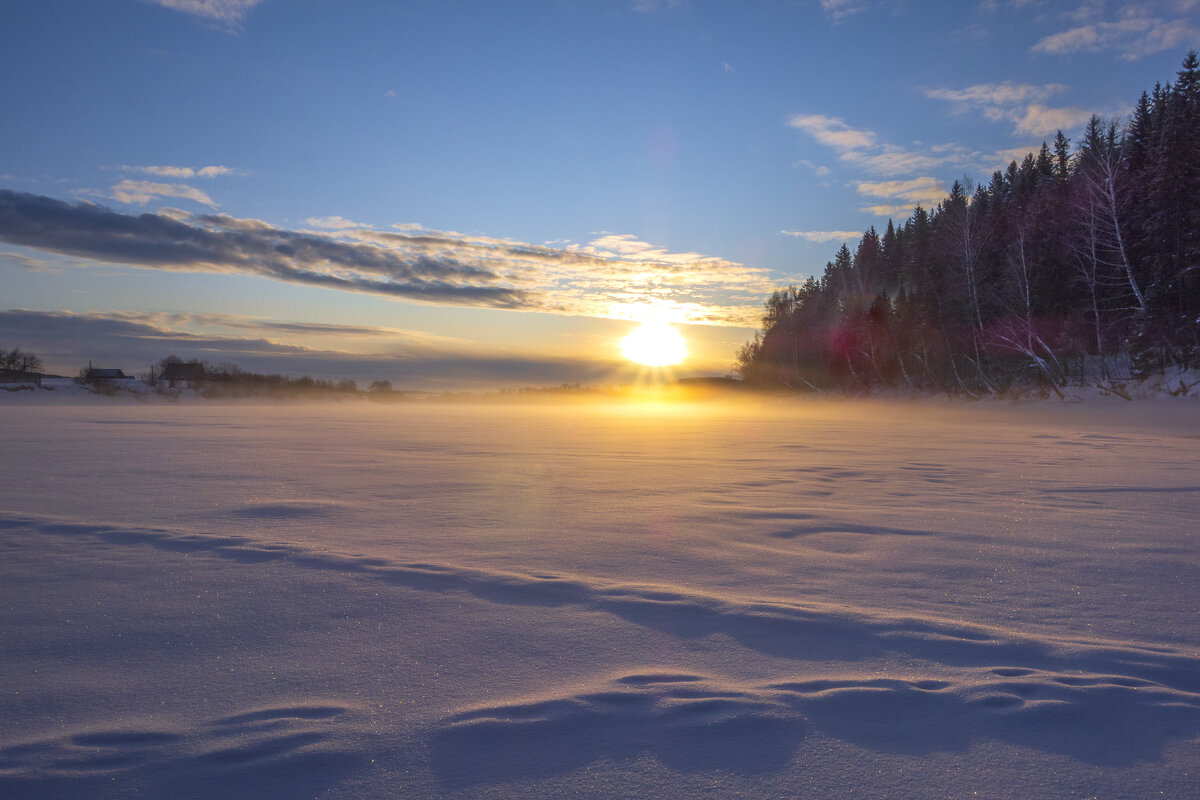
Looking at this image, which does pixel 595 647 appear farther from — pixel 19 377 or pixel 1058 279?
pixel 19 377

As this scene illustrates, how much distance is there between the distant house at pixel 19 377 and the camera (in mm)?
43763

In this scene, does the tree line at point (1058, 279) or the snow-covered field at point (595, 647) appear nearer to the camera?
the snow-covered field at point (595, 647)

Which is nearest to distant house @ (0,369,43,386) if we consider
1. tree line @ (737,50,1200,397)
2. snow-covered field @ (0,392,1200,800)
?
snow-covered field @ (0,392,1200,800)

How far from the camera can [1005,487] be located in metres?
5.38

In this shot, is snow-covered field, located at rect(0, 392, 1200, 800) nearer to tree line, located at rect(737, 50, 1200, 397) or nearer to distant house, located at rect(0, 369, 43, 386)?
tree line, located at rect(737, 50, 1200, 397)

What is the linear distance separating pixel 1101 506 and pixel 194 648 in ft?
18.5

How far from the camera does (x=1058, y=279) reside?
26.1m

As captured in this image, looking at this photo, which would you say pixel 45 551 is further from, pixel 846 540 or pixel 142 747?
pixel 846 540

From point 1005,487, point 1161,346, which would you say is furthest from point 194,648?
point 1161,346

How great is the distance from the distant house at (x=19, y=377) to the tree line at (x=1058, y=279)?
58.4m

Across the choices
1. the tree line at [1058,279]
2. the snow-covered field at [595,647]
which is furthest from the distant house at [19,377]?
the tree line at [1058,279]

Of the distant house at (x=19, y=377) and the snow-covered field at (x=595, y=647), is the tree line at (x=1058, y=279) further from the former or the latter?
the distant house at (x=19, y=377)

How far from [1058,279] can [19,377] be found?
6733 cm

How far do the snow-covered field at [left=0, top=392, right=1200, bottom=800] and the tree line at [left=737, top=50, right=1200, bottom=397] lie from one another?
21.9m
